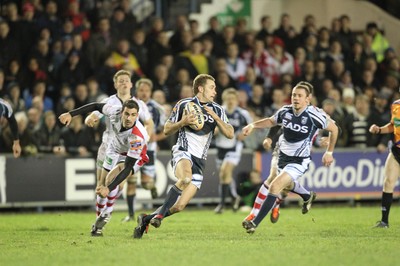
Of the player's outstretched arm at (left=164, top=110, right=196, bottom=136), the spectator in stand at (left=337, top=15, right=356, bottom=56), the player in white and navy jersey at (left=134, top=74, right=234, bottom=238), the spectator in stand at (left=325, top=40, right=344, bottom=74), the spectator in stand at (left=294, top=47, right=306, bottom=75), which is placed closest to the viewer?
the player's outstretched arm at (left=164, top=110, right=196, bottom=136)

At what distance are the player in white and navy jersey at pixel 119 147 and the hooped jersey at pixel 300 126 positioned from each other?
222cm

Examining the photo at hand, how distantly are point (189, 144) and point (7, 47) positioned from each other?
31.0 feet

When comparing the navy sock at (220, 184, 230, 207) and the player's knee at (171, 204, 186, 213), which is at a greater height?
the player's knee at (171, 204, 186, 213)

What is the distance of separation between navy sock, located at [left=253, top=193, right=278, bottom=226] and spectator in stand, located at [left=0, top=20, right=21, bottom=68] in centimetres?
988

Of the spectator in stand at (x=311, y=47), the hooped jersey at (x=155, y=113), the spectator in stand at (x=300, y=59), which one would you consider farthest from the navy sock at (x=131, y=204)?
the spectator in stand at (x=311, y=47)

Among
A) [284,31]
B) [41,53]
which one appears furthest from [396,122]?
[284,31]

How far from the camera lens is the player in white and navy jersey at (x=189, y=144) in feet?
40.5

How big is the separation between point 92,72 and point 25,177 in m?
3.38

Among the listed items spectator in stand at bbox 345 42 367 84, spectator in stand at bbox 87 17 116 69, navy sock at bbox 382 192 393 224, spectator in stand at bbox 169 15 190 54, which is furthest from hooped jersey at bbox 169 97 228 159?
spectator in stand at bbox 345 42 367 84

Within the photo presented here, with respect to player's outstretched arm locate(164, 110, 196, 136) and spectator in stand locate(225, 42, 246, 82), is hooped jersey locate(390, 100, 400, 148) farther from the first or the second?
spectator in stand locate(225, 42, 246, 82)

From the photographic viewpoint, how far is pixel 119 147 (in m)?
13.9

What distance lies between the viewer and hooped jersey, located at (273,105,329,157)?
45.1 ft

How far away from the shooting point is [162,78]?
70.4 feet

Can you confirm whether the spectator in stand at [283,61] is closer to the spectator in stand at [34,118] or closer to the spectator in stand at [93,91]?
the spectator in stand at [93,91]
